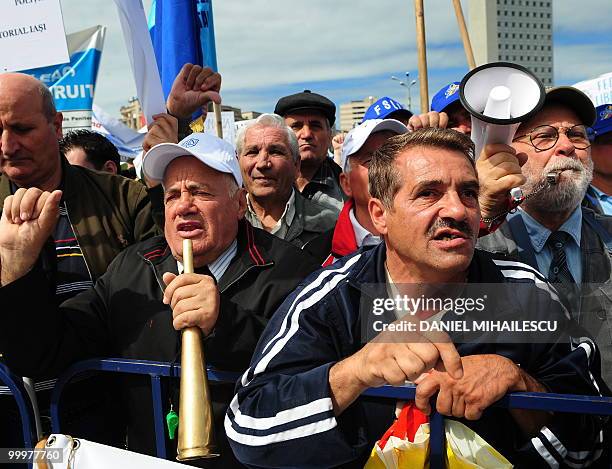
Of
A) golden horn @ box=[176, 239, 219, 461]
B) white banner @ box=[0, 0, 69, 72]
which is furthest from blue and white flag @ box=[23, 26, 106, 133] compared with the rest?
golden horn @ box=[176, 239, 219, 461]

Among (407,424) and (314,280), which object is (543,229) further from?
(407,424)

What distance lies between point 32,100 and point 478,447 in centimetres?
233

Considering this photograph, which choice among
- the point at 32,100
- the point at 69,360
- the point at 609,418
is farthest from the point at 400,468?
the point at 32,100

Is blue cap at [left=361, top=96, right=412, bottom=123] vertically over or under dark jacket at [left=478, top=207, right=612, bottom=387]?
over

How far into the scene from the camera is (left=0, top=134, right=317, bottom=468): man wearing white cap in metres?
2.08

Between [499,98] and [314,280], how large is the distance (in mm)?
814

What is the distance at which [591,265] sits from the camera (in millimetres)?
2402

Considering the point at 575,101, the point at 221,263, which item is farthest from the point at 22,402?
the point at 575,101

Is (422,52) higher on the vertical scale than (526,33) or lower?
lower

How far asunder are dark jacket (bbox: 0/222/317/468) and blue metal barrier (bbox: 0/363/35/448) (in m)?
0.07

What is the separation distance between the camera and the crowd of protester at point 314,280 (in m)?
1.66

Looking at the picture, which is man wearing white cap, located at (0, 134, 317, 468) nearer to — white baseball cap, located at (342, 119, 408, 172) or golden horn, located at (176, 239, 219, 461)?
golden horn, located at (176, 239, 219, 461)

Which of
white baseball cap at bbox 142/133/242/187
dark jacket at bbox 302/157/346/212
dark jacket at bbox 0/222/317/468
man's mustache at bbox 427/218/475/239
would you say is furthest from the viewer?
dark jacket at bbox 302/157/346/212

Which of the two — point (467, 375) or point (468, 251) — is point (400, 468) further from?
point (468, 251)
